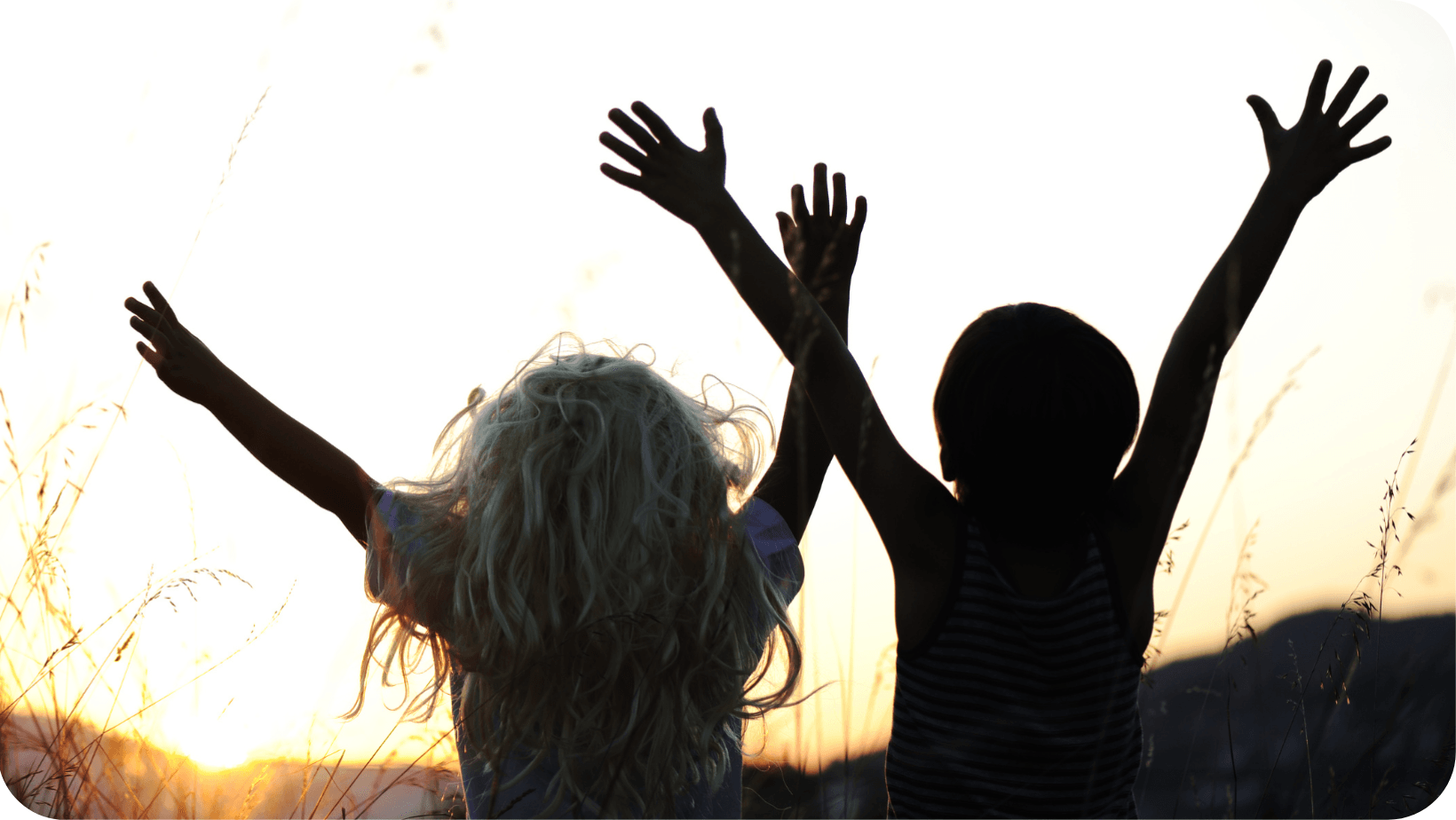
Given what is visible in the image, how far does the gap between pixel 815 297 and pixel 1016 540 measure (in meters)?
0.51

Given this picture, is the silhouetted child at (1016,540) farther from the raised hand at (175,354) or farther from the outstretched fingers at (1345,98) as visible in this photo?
the raised hand at (175,354)

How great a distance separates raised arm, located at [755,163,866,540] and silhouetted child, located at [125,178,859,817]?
0.44ft

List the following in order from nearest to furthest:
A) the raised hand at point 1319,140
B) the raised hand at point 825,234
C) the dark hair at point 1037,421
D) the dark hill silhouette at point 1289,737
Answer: the dark hair at point 1037,421
the raised hand at point 1319,140
the raised hand at point 825,234
the dark hill silhouette at point 1289,737

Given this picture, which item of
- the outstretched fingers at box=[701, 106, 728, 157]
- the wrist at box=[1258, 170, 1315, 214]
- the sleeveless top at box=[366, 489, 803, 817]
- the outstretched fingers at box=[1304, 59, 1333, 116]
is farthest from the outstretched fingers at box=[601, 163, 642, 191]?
the outstretched fingers at box=[1304, 59, 1333, 116]

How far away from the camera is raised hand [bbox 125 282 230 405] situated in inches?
49.6

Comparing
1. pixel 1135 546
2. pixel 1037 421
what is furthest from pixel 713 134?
pixel 1135 546

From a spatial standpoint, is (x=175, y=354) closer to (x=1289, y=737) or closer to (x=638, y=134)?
(x=638, y=134)

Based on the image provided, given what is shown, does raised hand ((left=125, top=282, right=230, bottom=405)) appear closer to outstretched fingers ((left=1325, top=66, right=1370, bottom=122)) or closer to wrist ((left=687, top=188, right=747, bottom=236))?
wrist ((left=687, top=188, right=747, bottom=236))

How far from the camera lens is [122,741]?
5.68 feet

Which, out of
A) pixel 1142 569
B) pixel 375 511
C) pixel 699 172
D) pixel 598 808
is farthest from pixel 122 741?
pixel 1142 569

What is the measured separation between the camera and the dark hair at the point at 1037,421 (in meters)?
1.09

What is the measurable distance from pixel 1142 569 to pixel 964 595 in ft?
0.89

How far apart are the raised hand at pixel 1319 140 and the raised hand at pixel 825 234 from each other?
677mm

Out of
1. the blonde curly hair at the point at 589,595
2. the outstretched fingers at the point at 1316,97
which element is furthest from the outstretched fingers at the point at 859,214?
the outstretched fingers at the point at 1316,97
